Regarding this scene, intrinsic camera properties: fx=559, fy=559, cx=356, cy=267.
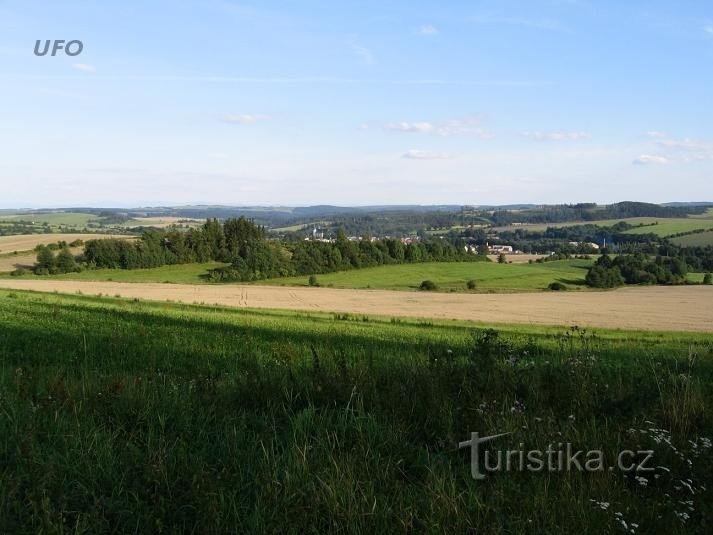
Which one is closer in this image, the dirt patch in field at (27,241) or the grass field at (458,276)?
the grass field at (458,276)

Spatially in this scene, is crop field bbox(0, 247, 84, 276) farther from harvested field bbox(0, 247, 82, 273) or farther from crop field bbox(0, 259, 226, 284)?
crop field bbox(0, 259, 226, 284)

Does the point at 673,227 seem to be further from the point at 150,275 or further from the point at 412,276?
the point at 150,275

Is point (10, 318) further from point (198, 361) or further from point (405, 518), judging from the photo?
point (405, 518)

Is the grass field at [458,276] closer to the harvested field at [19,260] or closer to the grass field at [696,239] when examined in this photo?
the grass field at [696,239]

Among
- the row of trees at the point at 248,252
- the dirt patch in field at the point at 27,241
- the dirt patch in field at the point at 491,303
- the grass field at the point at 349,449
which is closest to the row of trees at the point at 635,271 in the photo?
the dirt patch in field at the point at 491,303

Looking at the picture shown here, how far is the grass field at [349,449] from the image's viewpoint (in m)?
3.23

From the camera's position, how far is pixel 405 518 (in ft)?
10.6

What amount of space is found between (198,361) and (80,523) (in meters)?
5.80

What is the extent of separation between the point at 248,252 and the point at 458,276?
35.0 meters

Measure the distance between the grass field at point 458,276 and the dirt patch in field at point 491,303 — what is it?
24.8 ft

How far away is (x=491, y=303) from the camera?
199 ft

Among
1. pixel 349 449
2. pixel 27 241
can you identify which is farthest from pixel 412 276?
pixel 349 449

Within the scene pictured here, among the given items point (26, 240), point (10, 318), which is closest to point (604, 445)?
point (10, 318)

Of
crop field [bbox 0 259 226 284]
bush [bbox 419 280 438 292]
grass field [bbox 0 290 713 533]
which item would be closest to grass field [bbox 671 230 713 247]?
bush [bbox 419 280 438 292]
